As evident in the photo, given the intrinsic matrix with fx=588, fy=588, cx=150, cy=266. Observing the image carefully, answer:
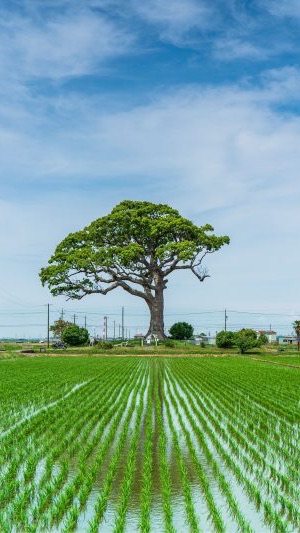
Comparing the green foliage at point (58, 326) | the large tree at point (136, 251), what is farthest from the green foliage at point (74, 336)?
the green foliage at point (58, 326)

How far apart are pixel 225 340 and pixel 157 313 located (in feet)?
23.2

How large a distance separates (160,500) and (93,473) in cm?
140

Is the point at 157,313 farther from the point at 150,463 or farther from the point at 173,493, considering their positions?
the point at 173,493

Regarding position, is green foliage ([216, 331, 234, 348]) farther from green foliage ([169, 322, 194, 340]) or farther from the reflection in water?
the reflection in water

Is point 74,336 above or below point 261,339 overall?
above

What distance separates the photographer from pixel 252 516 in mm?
6840

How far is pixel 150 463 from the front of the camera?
906 centimetres

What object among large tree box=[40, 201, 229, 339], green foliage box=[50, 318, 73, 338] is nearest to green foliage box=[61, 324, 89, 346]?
large tree box=[40, 201, 229, 339]

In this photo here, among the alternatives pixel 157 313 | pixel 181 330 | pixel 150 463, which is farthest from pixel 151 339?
pixel 150 463

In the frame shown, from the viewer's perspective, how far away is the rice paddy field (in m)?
6.71

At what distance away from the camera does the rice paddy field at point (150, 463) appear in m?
6.71

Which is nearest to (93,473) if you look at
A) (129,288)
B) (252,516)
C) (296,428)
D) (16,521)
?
(16,521)

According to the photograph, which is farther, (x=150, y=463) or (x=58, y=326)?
(x=58, y=326)

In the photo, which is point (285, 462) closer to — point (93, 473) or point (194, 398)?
point (93, 473)
